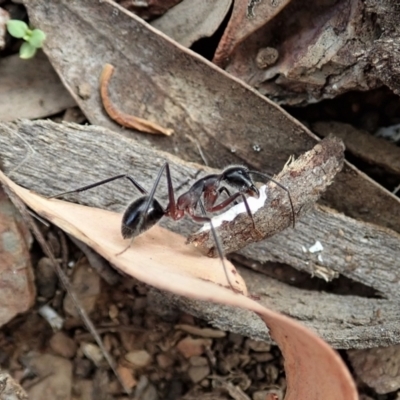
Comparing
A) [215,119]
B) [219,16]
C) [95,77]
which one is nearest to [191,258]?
[215,119]

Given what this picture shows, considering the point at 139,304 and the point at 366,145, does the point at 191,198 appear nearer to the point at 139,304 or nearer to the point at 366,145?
the point at 139,304

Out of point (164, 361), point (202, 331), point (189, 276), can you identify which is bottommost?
point (164, 361)

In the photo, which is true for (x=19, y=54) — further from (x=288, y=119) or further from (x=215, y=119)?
(x=288, y=119)

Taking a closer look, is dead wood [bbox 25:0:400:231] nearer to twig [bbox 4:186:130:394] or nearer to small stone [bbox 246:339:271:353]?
twig [bbox 4:186:130:394]

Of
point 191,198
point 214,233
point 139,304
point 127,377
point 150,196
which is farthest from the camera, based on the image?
point 139,304

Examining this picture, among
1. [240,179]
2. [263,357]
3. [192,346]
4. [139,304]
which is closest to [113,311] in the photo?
[139,304]

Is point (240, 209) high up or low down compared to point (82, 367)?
up

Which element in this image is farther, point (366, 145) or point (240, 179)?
point (366, 145)
